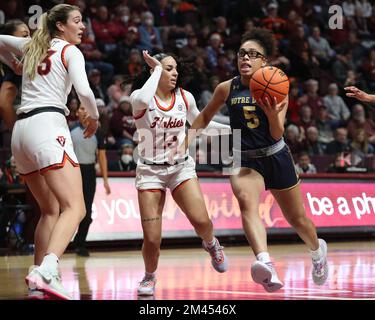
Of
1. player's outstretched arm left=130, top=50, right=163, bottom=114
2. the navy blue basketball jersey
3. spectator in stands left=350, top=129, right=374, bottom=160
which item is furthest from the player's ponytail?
spectator in stands left=350, top=129, right=374, bottom=160

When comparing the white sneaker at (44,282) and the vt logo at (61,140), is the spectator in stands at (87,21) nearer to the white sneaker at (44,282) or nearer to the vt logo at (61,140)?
the vt logo at (61,140)

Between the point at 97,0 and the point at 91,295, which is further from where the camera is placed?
the point at 97,0

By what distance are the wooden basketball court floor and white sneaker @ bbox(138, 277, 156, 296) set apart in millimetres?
70

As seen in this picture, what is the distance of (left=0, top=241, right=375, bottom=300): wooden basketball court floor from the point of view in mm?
7477

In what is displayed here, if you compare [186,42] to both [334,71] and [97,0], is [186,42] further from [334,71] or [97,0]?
[334,71]

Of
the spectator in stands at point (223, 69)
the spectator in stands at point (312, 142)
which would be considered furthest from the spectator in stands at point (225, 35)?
the spectator in stands at point (312, 142)

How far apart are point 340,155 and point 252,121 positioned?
9.71 meters

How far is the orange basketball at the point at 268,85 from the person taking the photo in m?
7.27

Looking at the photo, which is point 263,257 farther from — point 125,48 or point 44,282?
point 125,48

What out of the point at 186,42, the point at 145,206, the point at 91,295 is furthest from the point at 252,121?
the point at 186,42

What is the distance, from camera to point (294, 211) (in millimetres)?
7793

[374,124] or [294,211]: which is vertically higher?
[294,211]

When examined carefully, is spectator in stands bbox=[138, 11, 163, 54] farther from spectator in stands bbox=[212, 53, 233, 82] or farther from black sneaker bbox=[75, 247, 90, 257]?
black sneaker bbox=[75, 247, 90, 257]

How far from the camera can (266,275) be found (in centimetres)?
702
